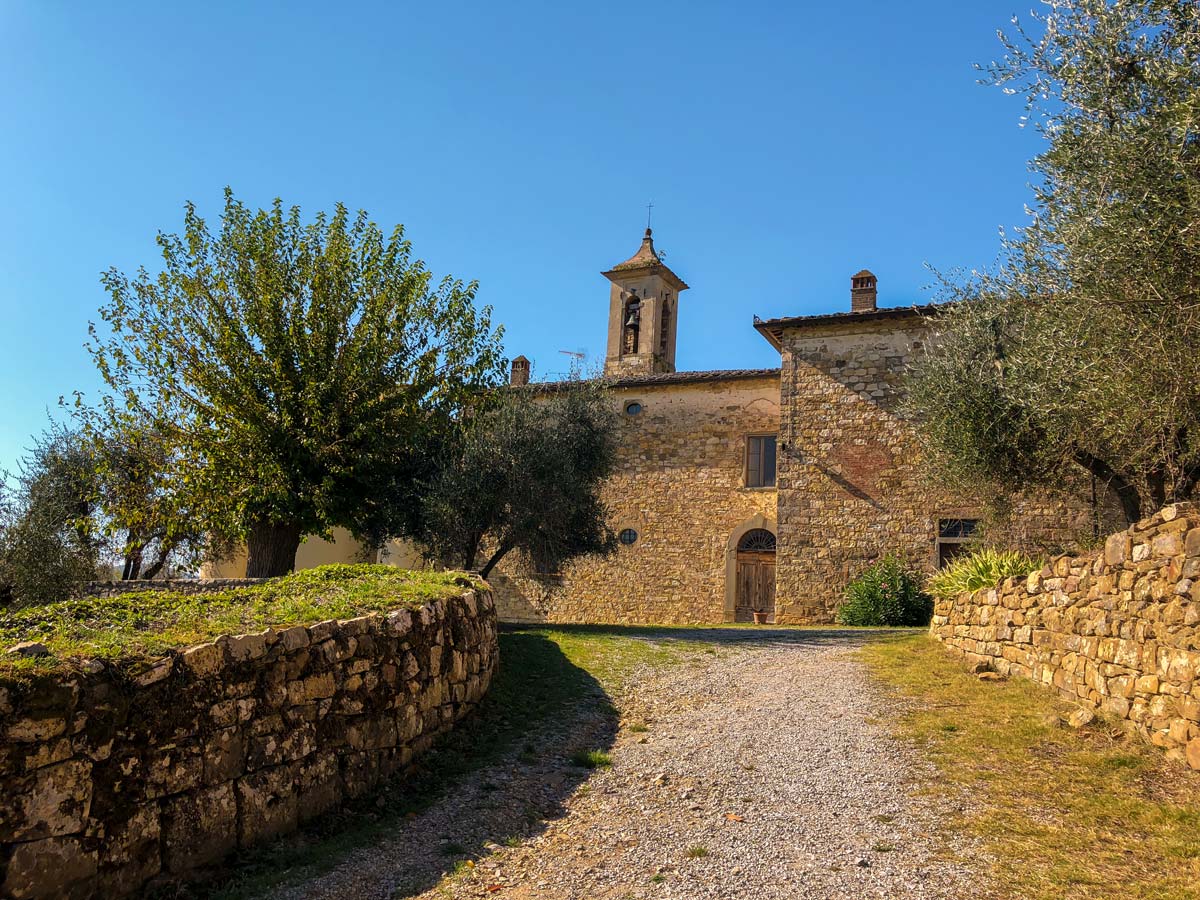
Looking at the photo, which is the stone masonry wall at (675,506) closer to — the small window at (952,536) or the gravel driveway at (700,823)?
the small window at (952,536)

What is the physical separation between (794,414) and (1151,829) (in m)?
15.9

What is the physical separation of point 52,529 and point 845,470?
16.9 metres

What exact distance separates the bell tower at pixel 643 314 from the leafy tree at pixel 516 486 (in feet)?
50.1

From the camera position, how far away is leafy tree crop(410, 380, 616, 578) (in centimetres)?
1639

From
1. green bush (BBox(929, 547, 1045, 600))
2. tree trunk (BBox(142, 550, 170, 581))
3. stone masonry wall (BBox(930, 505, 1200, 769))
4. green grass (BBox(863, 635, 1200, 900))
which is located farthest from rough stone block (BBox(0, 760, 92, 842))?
tree trunk (BBox(142, 550, 170, 581))

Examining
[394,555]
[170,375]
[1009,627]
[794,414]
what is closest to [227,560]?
[394,555]

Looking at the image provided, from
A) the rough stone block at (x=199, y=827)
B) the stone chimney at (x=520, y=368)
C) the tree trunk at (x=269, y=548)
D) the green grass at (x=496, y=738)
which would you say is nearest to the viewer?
the rough stone block at (x=199, y=827)

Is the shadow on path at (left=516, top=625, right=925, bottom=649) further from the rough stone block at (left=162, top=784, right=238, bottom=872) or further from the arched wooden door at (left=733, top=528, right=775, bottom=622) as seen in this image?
the rough stone block at (left=162, top=784, right=238, bottom=872)

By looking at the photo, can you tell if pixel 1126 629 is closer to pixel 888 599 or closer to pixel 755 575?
pixel 888 599

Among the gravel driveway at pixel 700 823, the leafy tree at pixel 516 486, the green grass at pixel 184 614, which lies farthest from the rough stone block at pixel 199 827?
the leafy tree at pixel 516 486

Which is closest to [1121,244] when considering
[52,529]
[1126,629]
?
[1126,629]

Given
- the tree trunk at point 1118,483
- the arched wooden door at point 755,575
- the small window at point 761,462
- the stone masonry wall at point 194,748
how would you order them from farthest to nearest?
the small window at point 761,462 < the arched wooden door at point 755,575 < the tree trunk at point 1118,483 < the stone masonry wall at point 194,748

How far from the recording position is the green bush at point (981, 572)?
12.1 meters

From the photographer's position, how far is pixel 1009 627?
10555 millimetres
